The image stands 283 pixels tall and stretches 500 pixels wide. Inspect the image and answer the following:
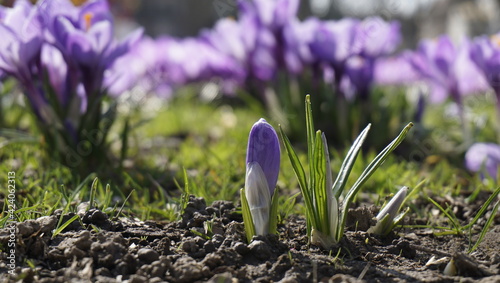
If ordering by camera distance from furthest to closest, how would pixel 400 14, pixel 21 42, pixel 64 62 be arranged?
1. pixel 400 14
2. pixel 64 62
3. pixel 21 42

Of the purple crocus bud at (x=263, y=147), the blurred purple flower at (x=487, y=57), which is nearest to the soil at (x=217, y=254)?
the purple crocus bud at (x=263, y=147)

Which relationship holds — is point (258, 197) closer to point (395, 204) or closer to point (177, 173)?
point (395, 204)

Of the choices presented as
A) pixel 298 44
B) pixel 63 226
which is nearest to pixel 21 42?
pixel 63 226

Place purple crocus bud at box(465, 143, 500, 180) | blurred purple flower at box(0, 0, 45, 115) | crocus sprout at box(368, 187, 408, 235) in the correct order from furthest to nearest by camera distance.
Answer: purple crocus bud at box(465, 143, 500, 180), blurred purple flower at box(0, 0, 45, 115), crocus sprout at box(368, 187, 408, 235)

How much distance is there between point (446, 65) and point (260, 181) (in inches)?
63.9

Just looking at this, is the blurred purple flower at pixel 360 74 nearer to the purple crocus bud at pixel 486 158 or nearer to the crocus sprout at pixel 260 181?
the purple crocus bud at pixel 486 158

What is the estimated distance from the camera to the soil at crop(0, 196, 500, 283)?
1184 millimetres

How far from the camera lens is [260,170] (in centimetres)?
132

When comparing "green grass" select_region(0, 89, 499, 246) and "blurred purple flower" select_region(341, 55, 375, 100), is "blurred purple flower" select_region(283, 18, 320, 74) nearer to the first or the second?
"blurred purple flower" select_region(341, 55, 375, 100)

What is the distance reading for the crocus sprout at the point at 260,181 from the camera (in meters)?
1.32

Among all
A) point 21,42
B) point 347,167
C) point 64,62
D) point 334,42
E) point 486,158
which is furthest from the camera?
point 334,42

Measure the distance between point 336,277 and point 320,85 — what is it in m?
1.89

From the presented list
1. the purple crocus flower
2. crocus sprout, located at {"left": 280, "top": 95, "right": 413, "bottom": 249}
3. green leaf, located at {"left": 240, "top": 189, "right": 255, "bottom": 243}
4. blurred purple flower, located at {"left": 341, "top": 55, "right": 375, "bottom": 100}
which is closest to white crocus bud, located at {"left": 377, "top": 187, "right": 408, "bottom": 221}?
crocus sprout, located at {"left": 280, "top": 95, "right": 413, "bottom": 249}

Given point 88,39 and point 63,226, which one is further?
point 88,39
